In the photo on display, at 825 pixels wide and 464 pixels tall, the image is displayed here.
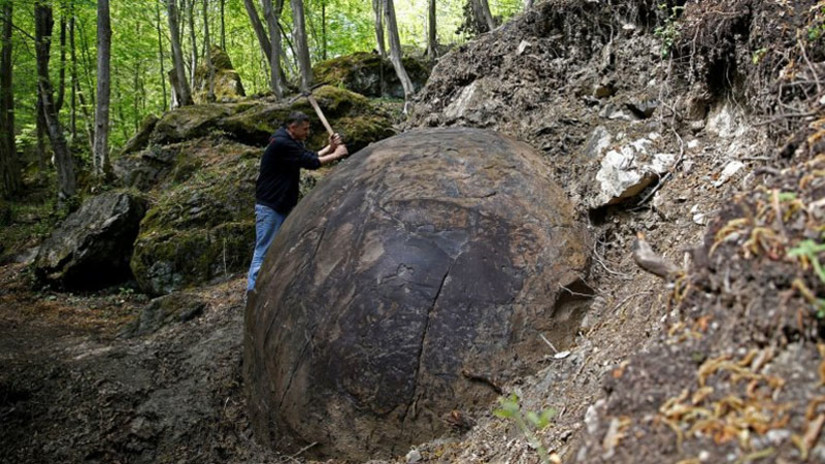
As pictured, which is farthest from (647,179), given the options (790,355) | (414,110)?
(414,110)

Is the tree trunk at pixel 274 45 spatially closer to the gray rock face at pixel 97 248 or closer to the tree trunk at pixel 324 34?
the gray rock face at pixel 97 248

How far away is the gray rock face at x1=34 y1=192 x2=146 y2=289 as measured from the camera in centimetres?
769

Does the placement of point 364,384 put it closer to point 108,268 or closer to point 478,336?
point 478,336

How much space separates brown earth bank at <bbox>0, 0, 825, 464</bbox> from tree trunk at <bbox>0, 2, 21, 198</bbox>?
8886 mm

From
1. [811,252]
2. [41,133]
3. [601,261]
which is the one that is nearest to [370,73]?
[41,133]

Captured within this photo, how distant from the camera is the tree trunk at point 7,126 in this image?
1237 cm

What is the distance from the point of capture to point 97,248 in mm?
7664

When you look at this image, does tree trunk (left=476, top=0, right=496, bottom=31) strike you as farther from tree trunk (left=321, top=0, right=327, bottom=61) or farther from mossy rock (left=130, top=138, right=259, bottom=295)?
tree trunk (left=321, top=0, right=327, bottom=61)

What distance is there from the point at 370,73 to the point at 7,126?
9421mm

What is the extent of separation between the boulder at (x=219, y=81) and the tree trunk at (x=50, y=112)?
15.2 feet

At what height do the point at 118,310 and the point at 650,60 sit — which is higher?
the point at 650,60

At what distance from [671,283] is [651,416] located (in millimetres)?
641

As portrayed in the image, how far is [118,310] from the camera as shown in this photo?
702 cm

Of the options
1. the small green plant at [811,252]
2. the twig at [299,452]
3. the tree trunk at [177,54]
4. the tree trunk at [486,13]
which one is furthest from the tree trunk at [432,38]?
the small green plant at [811,252]
